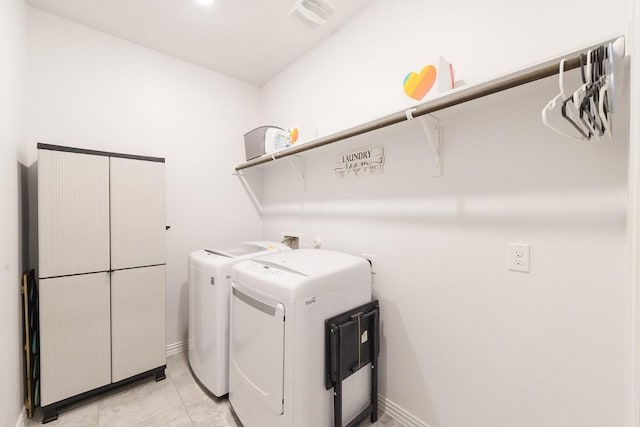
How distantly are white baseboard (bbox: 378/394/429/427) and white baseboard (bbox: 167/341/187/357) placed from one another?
6.06 feet

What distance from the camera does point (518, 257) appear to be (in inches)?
49.1

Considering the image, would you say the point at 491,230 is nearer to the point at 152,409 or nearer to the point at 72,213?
the point at 152,409

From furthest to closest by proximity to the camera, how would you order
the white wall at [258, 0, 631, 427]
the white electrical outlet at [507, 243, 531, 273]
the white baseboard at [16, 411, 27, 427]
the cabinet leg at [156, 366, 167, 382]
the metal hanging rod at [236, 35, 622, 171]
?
the cabinet leg at [156, 366, 167, 382]
the white baseboard at [16, 411, 27, 427]
the white electrical outlet at [507, 243, 531, 273]
the white wall at [258, 0, 631, 427]
the metal hanging rod at [236, 35, 622, 171]

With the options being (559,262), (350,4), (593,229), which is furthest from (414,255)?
(350,4)

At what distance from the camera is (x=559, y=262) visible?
3.75 ft

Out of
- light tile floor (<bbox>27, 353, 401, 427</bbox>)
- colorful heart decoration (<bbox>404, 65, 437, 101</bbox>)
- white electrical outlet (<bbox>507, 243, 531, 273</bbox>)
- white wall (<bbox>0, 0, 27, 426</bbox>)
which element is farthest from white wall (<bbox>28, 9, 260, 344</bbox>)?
white electrical outlet (<bbox>507, 243, 531, 273</bbox>)

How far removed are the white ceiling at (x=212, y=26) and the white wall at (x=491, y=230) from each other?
466 mm

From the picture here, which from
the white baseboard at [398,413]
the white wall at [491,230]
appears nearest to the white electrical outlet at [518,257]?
the white wall at [491,230]

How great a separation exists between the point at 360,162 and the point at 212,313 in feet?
4.84

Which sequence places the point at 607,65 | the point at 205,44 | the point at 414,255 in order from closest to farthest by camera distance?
the point at 607,65
the point at 414,255
the point at 205,44

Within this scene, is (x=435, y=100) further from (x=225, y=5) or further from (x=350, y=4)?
(x=225, y=5)

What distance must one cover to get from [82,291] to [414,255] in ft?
7.04

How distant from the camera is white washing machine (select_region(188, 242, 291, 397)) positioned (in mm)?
1874

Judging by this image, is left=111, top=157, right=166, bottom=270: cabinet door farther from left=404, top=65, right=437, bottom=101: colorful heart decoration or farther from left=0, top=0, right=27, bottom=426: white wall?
left=404, top=65, right=437, bottom=101: colorful heart decoration
